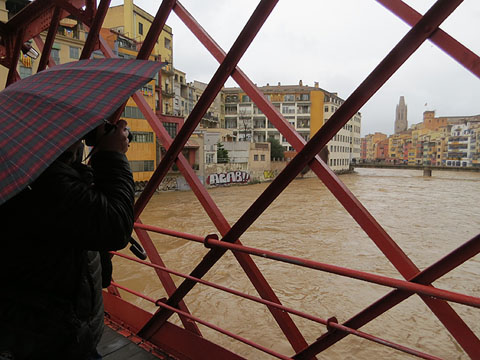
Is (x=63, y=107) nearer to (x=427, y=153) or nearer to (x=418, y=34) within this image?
(x=418, y=34)

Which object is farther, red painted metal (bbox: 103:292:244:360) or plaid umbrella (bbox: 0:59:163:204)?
red painted metal (bbox: 103:292:244:360)

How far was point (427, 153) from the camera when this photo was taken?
86438 mm

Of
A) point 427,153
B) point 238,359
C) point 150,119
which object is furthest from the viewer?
point 427,153

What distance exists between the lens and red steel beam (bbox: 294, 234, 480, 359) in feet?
3.55

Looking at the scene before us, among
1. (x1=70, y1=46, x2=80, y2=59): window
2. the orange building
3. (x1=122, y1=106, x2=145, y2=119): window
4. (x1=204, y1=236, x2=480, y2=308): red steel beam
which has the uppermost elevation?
the orange building

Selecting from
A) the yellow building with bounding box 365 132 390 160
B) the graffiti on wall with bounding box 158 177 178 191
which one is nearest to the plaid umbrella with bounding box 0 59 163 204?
the graffiti on wall with bounding box 158 177 178 191

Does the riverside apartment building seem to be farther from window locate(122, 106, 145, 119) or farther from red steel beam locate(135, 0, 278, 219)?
red steel beam locate(135, 0, 278, 219)

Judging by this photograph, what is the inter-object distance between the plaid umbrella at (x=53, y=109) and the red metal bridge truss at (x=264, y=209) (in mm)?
693

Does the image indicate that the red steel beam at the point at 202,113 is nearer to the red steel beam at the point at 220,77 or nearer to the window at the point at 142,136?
the red steel beam at the point at 220,77

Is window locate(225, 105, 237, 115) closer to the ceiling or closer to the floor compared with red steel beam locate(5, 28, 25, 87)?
closer to the ceiling

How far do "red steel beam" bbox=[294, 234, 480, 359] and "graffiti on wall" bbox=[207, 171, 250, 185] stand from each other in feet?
88.8

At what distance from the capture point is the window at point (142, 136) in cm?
2262

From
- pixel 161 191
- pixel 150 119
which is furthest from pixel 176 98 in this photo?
pixel 150 119

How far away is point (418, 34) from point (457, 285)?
10486mm
